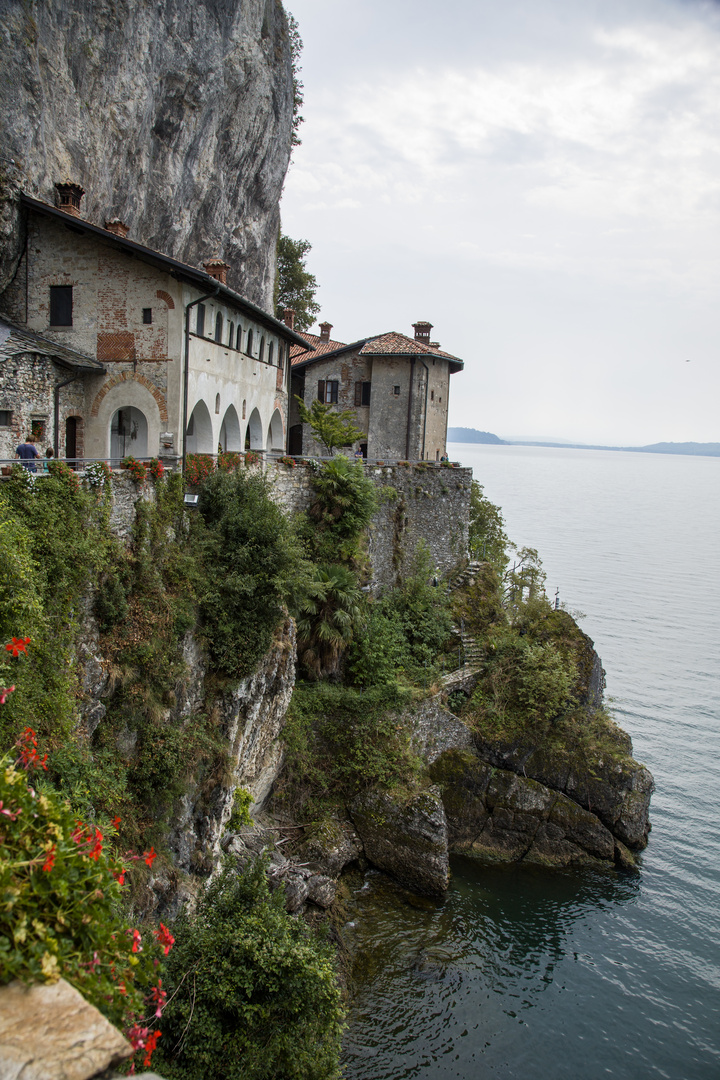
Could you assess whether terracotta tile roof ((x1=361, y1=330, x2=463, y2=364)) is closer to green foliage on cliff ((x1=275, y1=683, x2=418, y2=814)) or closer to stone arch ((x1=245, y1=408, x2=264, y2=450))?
stone arch ((x1=245, y1=408, x2=264, y2=450))

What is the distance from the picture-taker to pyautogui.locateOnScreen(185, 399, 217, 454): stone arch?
82.5 ft

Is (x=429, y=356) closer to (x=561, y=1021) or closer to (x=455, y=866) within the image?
(x=455, y=866)

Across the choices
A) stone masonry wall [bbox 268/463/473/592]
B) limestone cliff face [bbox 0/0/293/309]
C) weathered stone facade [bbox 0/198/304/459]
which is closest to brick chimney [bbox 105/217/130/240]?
weathered stone facade [bbox 0/198/304/459]

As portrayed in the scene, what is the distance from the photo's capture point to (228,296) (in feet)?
79.7

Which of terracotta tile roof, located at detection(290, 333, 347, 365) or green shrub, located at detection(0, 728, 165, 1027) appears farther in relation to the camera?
terracotta tile roof, located at detection(290, 333, 347, 365)

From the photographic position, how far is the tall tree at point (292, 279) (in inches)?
1871

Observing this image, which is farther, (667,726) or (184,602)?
A: (667,726)

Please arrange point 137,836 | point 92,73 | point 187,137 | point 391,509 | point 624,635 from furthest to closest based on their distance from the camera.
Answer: point 624,635, point 391,509, point 187,137, point 92,73, point 137,836

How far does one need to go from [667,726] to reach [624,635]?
1320 centimetres

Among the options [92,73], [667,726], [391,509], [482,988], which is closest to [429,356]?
[391,509]

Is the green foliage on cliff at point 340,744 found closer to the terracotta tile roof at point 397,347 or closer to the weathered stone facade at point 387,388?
the weathered stone facade at point 387,388

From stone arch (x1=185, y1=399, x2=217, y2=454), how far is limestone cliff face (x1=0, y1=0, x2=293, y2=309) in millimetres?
7425

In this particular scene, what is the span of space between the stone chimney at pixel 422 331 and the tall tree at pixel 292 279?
33.1ft

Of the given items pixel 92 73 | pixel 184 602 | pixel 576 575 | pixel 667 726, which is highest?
pixel 92 73
